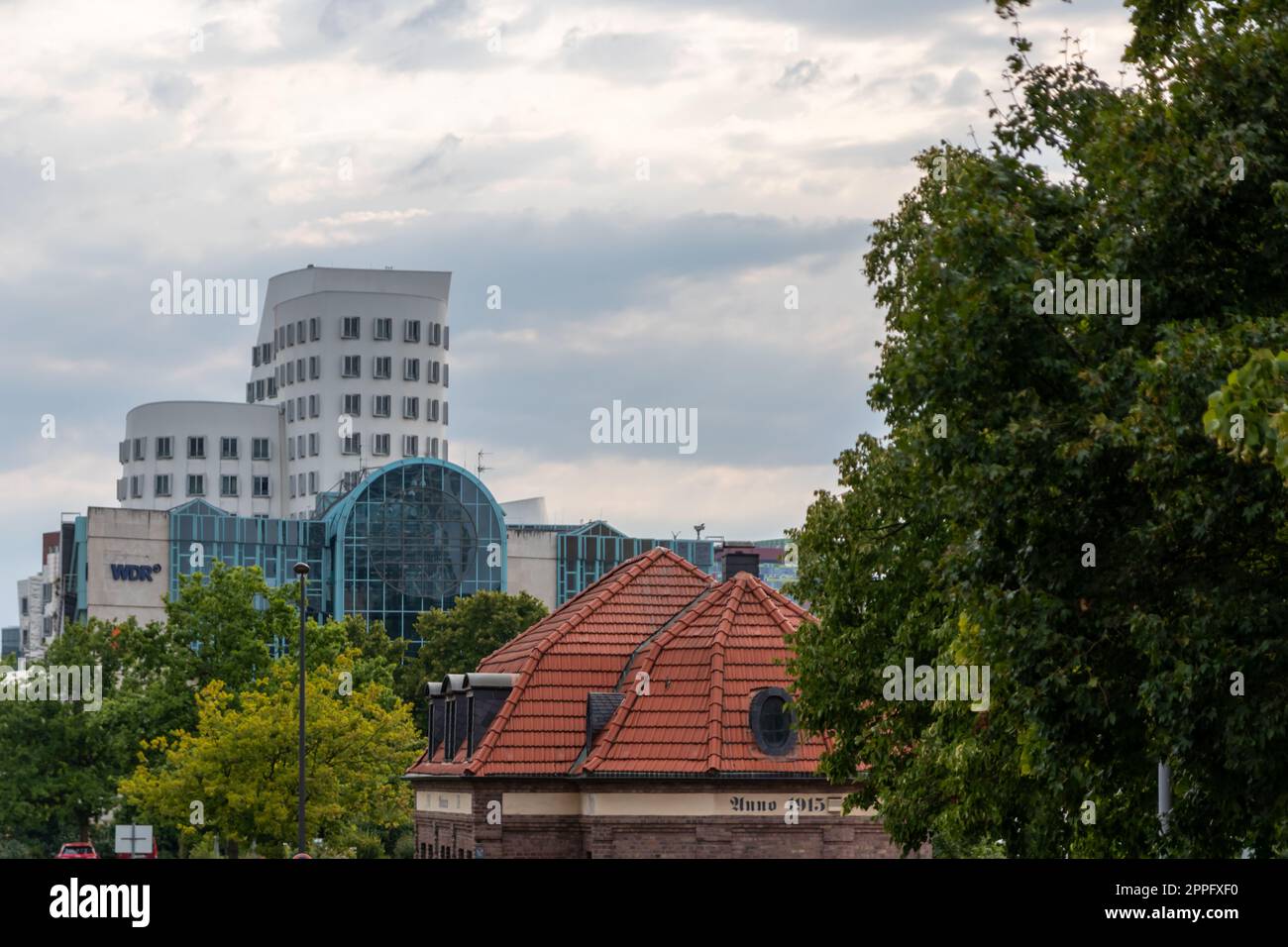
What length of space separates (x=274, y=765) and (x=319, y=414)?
101 metres

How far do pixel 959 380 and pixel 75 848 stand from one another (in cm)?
5275

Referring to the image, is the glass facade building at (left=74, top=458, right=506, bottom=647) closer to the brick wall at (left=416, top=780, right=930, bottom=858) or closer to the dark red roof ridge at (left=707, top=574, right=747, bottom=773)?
the dark red roof ridge at (left=707, top=574, right=747, bottom=773)

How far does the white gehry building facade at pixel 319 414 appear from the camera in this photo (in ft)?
500

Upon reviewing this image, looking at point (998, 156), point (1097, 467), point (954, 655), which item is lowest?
point (954, 655)

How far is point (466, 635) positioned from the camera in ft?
331

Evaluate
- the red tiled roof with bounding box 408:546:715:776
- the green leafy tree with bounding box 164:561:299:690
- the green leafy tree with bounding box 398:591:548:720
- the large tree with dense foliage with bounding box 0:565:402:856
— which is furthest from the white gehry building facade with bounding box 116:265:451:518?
the red tiled roof with bounding box 408:546:715:776

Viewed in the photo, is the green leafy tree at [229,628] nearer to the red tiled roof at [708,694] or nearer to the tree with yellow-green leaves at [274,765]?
the tree with yellow-green leaves at [274,765]

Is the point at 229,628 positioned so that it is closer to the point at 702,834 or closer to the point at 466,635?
the point at 702,834

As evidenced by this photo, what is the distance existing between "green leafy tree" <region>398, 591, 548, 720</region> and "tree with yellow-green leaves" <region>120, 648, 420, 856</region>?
1421 inches

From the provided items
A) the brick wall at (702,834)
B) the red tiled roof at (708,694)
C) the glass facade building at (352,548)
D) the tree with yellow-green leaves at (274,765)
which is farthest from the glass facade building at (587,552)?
the brick wall at (702,834)
